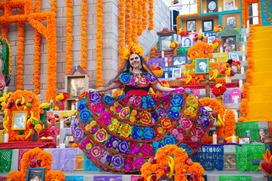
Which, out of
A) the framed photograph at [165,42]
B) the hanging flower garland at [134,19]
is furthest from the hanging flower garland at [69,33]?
the framed photograph at [165,42]

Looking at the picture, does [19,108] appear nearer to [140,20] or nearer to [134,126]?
[134,126]

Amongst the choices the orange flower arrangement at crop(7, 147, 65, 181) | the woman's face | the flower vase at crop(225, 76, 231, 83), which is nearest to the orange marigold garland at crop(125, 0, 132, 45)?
the flower vase at crop(225, 76, 231, 83)

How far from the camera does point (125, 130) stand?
4.85 meters

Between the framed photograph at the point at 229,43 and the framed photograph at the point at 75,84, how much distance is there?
169 inches

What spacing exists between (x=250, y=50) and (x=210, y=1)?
639 centimetres

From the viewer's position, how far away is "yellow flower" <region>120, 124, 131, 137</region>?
15.8ft

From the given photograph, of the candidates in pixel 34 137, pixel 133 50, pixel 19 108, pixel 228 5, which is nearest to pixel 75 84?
pixel 19 108

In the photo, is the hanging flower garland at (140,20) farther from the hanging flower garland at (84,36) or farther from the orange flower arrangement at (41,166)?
A: the orange flower arrangement at (41,166)

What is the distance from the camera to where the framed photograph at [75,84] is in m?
8.83

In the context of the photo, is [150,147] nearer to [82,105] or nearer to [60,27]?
[82,105]

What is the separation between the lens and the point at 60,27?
10.2m

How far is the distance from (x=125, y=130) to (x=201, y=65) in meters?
3.59

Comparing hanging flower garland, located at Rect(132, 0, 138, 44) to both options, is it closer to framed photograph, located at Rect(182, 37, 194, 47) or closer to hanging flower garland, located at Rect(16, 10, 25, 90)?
framed photograph, located at Rect(182, 37, 194, 47)

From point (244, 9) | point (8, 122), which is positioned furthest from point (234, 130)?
point (244, 9)
